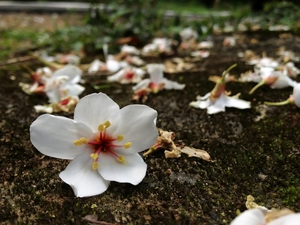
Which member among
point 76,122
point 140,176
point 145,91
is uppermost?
point 76,122

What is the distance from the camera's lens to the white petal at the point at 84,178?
0.70 meters

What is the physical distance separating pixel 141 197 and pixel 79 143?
21 centimetres

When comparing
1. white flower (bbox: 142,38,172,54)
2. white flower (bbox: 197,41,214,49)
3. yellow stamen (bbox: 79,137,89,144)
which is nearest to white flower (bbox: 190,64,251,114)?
yellow stamen (bbox: 79,137,89,144)

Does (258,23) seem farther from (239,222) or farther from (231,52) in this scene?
(239,222)

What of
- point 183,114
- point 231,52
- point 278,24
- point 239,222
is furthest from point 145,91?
point 278,24

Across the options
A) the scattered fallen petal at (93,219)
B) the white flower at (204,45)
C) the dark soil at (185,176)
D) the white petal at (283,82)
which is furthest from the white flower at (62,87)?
the white flower at (204,45)

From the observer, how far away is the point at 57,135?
29.4 inches

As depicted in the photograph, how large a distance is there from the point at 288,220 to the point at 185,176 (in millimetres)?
316

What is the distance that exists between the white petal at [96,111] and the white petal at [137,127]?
22mm

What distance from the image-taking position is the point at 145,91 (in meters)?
1.36

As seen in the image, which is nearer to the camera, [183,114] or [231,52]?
[183,114]

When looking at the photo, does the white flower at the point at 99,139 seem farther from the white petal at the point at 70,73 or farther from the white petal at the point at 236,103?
the white petal at the point at 70,73

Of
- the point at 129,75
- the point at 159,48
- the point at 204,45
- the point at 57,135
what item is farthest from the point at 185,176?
the point at 204,45

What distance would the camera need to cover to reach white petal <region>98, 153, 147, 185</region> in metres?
0.72
